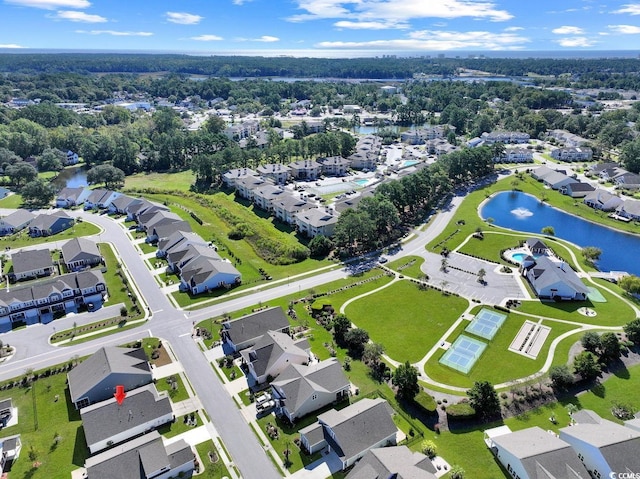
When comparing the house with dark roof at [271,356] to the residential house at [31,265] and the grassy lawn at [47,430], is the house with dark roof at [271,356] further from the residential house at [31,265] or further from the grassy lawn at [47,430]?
the residential house at [31,265]

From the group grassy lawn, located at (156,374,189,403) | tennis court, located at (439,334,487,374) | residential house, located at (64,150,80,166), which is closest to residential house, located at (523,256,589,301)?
tennis court, located at (439,334,487,374)

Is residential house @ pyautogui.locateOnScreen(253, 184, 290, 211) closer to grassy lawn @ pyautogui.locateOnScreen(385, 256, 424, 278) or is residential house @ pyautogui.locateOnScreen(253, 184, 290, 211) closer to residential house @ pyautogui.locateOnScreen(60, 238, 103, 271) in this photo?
grassy lawn @ pyautogui.locateOnScreen(385, 256, 424, 278)

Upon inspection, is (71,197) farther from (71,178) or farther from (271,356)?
(271,356)

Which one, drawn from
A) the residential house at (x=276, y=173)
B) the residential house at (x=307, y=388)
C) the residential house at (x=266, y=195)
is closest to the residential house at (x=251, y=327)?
the residential house at (x=307, y=388)

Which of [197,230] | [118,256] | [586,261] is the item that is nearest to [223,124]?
[197,230]

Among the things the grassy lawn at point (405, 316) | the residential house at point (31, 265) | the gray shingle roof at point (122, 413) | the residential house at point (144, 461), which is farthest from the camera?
the residential house at point (31, 265)
